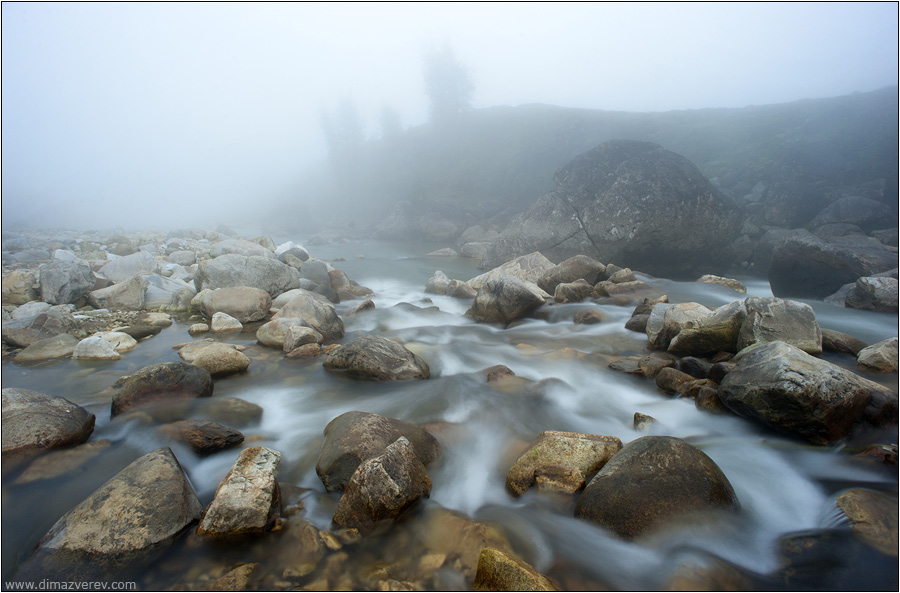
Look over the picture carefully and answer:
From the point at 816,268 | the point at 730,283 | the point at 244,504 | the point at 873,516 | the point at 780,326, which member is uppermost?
the point at 244,504

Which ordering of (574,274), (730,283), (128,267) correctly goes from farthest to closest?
1. (730,283)
2. (128,267)
3. (574,274)

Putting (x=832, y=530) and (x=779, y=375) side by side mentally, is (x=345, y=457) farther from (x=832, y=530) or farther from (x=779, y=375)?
(x=779, y=375)

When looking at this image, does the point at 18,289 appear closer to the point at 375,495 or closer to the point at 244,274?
the point at 244,274

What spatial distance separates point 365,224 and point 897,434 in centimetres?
4620

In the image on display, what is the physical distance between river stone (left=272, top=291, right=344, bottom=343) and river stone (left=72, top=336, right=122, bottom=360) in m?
Result: 2.17

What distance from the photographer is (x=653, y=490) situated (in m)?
2.46

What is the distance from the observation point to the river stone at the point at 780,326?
453cm

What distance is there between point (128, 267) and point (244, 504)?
11.1m

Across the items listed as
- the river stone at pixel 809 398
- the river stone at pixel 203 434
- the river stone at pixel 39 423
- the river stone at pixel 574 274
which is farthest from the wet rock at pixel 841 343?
the river stone at pixel 39 423

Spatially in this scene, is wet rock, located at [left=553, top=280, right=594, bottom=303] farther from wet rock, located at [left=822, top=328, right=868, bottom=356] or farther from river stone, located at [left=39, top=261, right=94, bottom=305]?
river stone, located at [left=39, top=261, right=94, bottom=305]

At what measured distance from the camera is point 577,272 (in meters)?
10.1

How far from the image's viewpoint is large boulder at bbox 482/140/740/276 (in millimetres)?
13250

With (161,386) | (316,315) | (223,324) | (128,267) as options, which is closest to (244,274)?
(223,324)

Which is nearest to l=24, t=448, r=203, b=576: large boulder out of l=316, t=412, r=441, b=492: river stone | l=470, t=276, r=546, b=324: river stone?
l=316, t=412, r=441, b=492: river stone
